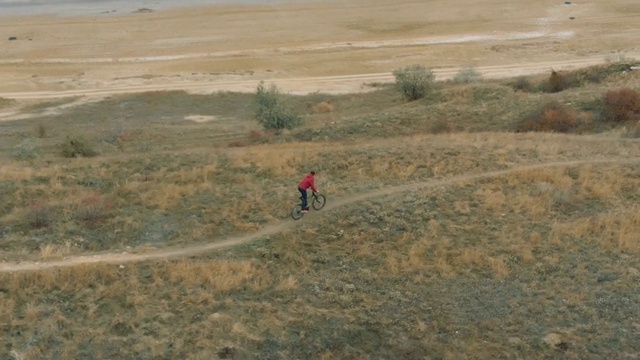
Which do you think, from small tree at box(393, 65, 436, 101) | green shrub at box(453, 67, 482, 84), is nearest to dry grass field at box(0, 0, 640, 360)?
small tree at box(393, 65, 436, 101)

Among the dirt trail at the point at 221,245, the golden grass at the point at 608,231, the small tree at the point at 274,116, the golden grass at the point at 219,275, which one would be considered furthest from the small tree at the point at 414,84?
the golden grass at the point at 219,275

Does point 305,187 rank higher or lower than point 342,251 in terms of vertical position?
higher

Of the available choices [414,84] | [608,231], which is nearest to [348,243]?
[608,231]

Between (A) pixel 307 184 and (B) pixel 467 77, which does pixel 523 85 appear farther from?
(A) pixel 307 184

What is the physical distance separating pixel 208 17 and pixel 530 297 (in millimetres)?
75752

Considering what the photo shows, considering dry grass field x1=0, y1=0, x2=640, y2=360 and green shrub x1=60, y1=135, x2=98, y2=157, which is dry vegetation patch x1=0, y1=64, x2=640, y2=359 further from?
green shrub x1=60, y1=135, x2=98, y2=157

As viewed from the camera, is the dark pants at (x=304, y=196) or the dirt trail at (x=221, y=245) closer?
the dirt trail at (x=221, y=245)

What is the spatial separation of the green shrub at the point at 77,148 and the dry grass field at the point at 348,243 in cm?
10

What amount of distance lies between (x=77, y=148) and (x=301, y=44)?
41.5m

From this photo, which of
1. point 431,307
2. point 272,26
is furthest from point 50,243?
point 272,26

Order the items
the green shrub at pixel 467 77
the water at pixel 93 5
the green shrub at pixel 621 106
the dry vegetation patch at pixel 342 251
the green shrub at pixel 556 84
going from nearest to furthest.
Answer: the dry vegetation patch at pixel 342 251 → the green shrub at pixel 621 106 → the green shrub at pixel 556 84 → the green shrub at pixel 467 77 → the water at pixel 93 5

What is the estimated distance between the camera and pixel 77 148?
34219mm

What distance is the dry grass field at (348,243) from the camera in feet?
52.0

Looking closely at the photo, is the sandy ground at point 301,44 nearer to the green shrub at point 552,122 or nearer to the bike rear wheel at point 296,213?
the green shrub at point 552,122
